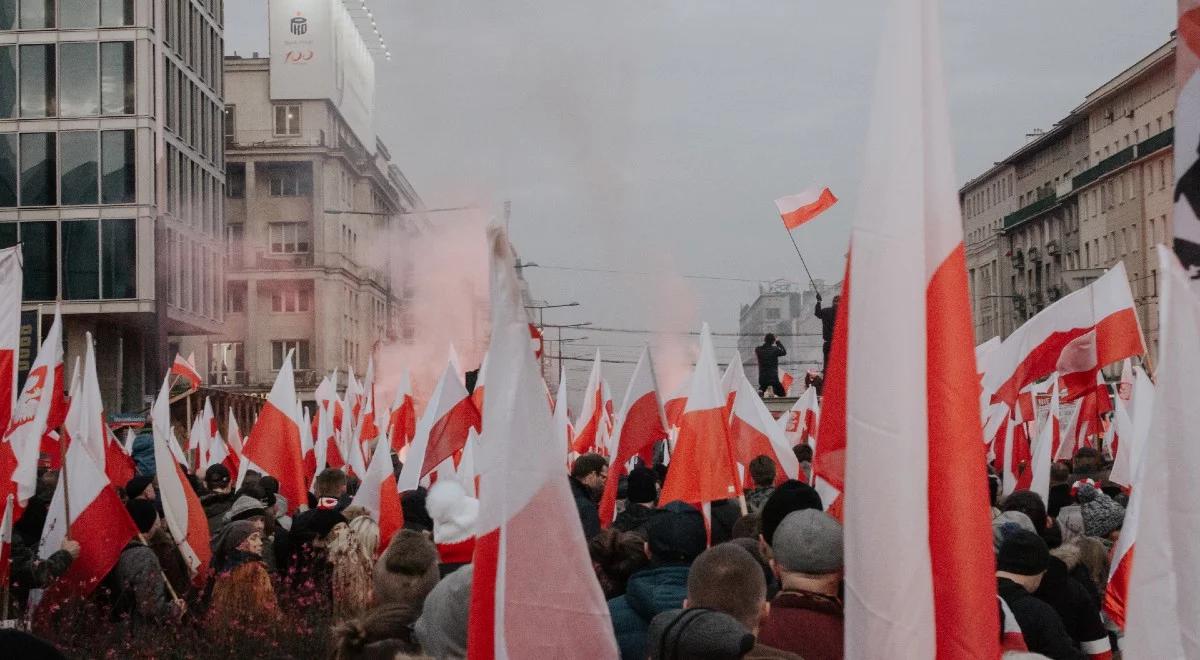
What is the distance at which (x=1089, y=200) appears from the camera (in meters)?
103

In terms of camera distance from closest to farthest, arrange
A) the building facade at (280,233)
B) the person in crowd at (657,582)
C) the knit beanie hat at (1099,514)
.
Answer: the person in crowd at (657,582) → the knit beanie hat at (1099,514) → the building facade at (280,233)

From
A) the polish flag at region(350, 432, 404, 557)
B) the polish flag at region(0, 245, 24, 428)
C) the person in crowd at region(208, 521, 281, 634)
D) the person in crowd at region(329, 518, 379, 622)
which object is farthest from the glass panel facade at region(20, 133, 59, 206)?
the person in crowd at region(329, 518, 379, 622)

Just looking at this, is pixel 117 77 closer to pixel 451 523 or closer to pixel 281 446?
pixel 281 446

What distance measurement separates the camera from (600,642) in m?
5.28

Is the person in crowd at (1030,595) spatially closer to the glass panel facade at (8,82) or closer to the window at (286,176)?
the glass panel facade at (8,82)

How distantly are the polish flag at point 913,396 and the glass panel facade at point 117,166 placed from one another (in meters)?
59.2

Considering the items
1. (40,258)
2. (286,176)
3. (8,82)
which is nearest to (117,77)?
(8,82)

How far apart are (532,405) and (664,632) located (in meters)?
0.82

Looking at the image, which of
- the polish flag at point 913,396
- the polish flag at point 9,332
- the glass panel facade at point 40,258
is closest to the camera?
the polish flag at point 913,396

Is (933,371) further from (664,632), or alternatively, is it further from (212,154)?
(212,154)

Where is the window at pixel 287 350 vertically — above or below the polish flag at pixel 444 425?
above

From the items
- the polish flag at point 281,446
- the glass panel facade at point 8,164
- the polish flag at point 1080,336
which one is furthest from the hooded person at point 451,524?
the glass panel facade at point 8,164

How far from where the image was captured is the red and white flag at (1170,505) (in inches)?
158

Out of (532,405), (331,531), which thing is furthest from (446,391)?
(532,405)
